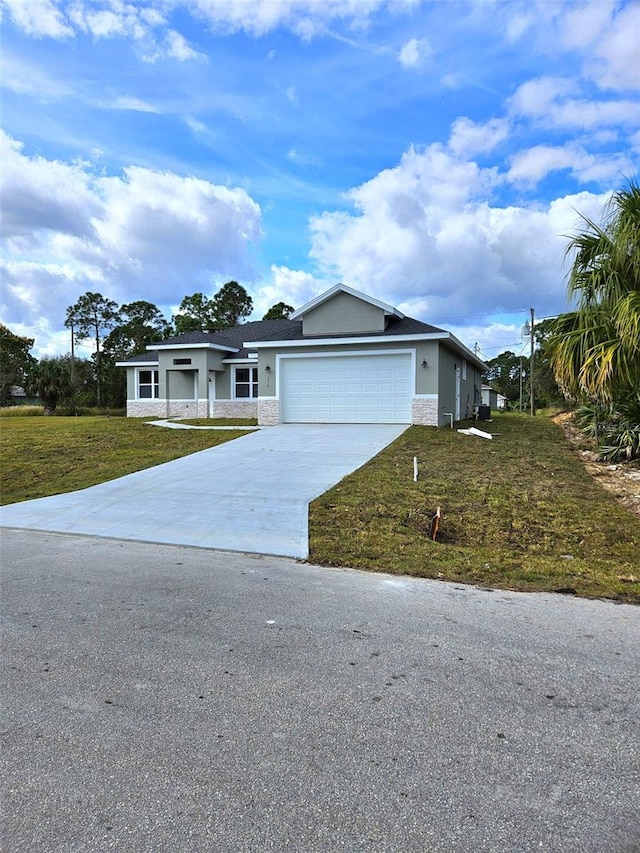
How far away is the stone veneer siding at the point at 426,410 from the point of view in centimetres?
1772

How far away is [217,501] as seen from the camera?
8.69m

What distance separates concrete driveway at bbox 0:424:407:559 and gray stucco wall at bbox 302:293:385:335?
613 cm

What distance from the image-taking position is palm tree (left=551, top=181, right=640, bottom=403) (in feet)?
23.5

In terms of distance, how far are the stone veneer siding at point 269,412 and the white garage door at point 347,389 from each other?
0.23 metres

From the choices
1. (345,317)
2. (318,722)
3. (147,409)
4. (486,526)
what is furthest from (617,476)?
(147,409)

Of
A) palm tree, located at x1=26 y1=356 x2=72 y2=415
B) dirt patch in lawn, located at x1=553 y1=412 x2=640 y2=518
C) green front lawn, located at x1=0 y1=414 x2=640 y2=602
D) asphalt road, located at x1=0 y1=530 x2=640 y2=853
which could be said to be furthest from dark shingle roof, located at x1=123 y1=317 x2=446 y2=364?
asphalt road, located at x1=0 y1=530 x2=640 y2=853

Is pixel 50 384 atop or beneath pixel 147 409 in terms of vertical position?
atop

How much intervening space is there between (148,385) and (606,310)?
2404 centimetres

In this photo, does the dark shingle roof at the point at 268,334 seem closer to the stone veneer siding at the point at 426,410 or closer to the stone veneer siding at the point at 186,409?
the stone veneer siding at the point at 426,410

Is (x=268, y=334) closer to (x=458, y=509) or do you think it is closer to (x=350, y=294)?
(x=350, y=294)

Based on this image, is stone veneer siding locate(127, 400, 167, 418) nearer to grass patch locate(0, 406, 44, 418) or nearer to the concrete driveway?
grass patch locate(0, 406, 44, 418)

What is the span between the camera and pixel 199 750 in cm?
A: 247

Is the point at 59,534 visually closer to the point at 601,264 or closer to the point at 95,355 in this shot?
the point at 601,264

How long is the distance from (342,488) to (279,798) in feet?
23.3
